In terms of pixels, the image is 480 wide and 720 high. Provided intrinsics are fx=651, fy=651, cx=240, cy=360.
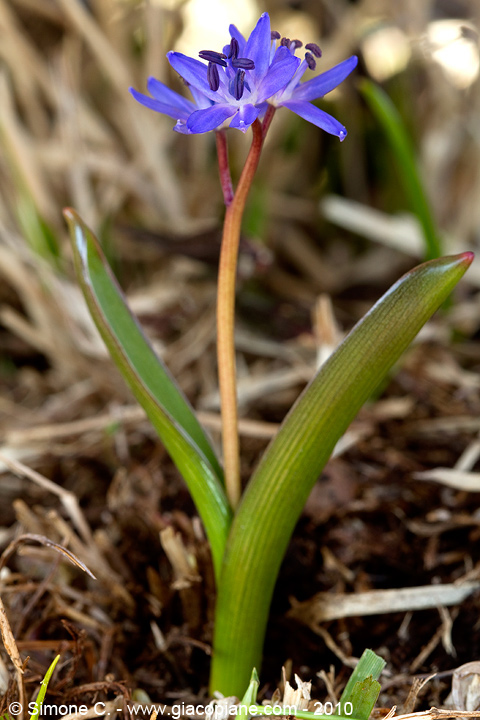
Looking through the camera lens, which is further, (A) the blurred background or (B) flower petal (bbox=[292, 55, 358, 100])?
(A) the blurred background

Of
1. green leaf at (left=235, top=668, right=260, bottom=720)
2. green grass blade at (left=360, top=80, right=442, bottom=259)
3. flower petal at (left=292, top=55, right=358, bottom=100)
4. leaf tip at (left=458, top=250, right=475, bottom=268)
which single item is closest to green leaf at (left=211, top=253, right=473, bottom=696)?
leaf tip at (left=458, top=250, right=475, bottom=268)

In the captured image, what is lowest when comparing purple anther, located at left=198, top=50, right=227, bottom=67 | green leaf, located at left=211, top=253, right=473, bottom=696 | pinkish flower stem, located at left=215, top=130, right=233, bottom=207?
green leaf, located at left=211, top=253, right=473, bottom=696

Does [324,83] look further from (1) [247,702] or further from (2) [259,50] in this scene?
(1) [247,702]

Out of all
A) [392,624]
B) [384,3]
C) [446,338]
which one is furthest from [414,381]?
[384,3]

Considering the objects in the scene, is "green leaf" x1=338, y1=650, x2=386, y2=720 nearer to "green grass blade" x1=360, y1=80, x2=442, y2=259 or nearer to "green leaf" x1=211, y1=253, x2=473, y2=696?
"green leaf" x1=211, y1=253, x2=473, y2=696

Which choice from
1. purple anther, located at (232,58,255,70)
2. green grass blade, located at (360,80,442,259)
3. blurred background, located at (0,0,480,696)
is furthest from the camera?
green grass blade, located at (360,80,442,259)

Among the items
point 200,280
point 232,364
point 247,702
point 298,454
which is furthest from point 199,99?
point 200,280

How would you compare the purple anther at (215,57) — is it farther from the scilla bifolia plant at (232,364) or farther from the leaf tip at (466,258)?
the leaf tip at (466,258)

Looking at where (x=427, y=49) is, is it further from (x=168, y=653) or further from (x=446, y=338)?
(x=168, y=653)
